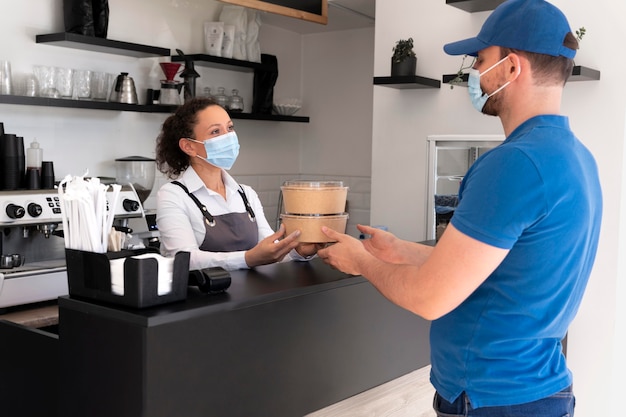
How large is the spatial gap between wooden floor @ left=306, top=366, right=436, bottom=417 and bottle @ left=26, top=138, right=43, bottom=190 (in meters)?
2.09

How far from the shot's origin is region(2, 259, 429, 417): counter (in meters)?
1.65

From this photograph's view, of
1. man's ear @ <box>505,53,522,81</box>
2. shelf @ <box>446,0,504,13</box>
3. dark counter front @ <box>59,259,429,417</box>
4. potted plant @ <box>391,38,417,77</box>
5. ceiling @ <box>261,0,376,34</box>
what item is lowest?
dark counter front @ <box>59,259,429,417</box>

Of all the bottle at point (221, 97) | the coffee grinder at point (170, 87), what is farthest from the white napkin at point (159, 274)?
the bottle at point (221, 97)

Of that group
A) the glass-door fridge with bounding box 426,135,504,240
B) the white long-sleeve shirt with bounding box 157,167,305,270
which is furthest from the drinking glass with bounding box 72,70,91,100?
the glass-door fridge with bounding box 426,135,504,240

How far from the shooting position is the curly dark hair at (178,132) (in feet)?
9.31

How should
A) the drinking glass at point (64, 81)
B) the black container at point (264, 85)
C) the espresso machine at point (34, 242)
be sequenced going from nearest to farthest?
the espresso machine at point (34, 242), the drinking glass at point (64, 81), the black container at point (264, 85)

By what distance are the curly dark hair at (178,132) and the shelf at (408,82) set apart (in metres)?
1.20

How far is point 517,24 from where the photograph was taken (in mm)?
1565

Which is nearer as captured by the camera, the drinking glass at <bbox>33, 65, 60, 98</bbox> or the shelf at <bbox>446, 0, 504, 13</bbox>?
the shelf at <bbox>446, 0, 504, 13</bbox>

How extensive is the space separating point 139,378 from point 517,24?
1134mm

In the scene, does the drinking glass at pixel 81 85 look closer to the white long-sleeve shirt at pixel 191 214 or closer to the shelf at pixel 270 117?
the shelf at pixel 270 117

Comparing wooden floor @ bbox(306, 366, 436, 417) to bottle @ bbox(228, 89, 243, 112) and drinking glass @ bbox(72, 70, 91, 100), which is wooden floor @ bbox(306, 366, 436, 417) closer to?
drinking glass @ bbox(72, 70, 91, 100)

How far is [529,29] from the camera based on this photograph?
1550 mm

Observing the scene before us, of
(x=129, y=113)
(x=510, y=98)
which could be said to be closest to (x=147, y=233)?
(x=129, y=113)
